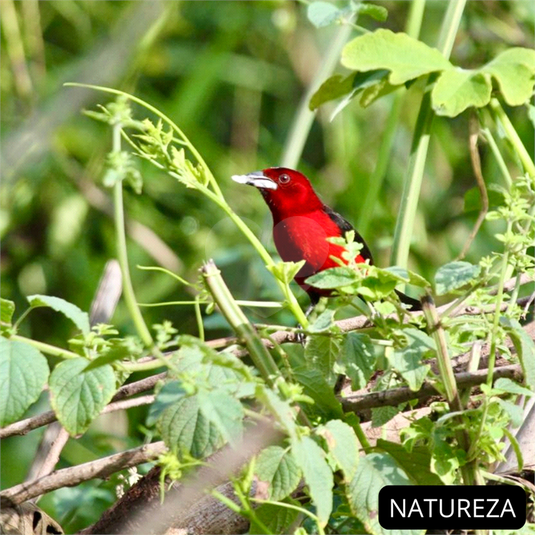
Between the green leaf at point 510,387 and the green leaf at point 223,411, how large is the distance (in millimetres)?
296

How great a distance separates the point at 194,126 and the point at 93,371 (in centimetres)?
242

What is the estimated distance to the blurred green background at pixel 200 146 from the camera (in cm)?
308

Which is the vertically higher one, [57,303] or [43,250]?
[57,303]

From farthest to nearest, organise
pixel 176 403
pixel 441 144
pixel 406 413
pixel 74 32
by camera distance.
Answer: pixel 74 32 → pixel 441 144 → pixel 406 413 → pixel 176 403

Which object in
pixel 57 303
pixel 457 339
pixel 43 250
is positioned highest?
pixel 57 303

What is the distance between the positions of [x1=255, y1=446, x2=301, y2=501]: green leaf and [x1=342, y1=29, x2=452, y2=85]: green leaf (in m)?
0.54

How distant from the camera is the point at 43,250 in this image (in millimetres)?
3404

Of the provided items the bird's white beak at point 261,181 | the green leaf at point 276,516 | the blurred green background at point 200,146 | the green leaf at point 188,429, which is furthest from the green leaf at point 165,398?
the blurred green background at point 200,146

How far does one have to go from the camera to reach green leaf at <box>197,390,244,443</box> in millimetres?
858

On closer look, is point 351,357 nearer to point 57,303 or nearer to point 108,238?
point 57,303

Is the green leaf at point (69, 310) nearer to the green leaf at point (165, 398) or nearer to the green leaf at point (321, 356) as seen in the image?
the green leaf at point (165, 398)

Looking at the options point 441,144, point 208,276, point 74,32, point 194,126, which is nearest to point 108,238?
point 194,126

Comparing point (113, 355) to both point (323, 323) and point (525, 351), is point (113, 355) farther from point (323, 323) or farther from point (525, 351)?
point (525, 351)

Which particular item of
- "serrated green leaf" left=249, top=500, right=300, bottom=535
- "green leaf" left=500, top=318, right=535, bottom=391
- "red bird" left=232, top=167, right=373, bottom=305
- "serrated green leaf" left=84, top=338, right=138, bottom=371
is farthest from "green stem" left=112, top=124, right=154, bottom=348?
"red bird" left=232, top=167, right=373, bottom=305
